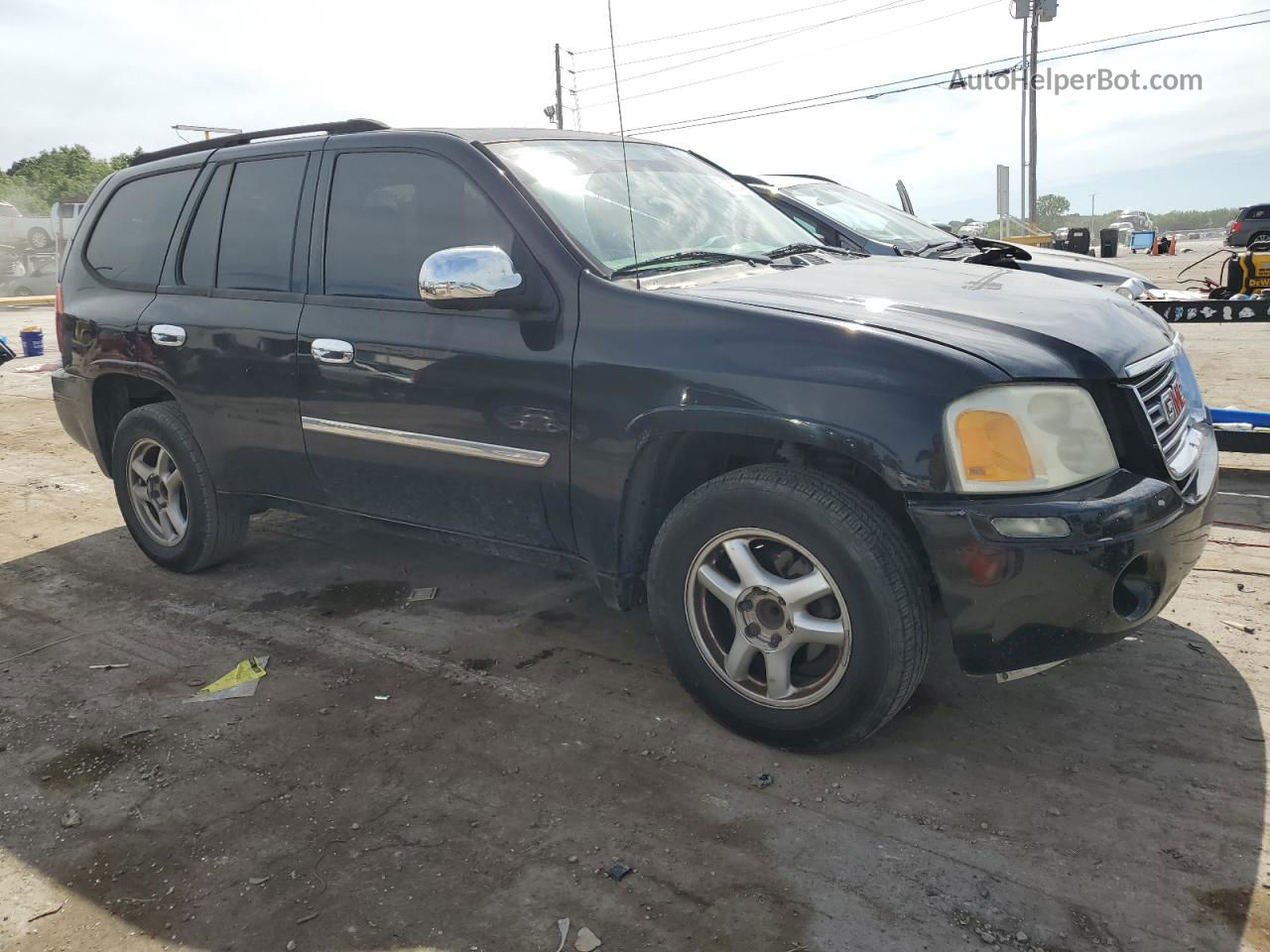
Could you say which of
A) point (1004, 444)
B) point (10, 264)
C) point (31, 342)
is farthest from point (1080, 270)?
point (10, 264)

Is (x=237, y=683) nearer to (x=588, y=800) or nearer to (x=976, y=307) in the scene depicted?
(x=588, y=800)

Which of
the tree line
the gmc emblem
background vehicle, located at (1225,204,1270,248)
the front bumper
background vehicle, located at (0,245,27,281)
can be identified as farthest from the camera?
the tree line

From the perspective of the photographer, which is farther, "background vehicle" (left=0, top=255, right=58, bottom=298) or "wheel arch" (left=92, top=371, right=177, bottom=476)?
"background vehicle" (left=0, top=255, right=58, bottom=298)

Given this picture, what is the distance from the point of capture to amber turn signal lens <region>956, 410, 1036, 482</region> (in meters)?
2.49

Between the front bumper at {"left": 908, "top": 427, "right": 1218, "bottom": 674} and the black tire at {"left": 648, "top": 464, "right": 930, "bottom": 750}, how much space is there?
12 centimetres

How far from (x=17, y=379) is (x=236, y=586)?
28.4ft

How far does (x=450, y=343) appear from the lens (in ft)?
11.0

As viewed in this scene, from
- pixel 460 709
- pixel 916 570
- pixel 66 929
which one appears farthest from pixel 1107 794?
pixel 66 929

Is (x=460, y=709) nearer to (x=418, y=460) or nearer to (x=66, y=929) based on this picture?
(x=418, y=460)

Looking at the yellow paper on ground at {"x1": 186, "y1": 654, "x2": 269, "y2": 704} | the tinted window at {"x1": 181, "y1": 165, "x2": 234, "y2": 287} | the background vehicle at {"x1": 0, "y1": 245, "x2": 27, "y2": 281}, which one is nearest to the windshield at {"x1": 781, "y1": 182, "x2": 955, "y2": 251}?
the tinted window at {"x1": 181, "y1": 165, "x2": 234, "y2": 287}

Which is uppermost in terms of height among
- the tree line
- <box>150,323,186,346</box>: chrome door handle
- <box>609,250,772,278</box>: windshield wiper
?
the tree line

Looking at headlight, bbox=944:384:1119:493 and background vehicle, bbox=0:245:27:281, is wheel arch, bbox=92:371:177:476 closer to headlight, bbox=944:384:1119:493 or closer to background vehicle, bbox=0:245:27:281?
headlight, bbox=944:384:1119:493

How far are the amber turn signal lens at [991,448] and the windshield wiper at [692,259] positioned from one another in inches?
47.3

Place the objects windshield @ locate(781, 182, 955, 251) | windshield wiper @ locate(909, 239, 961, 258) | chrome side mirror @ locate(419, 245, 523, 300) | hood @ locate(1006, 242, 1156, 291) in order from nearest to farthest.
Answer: chrome side mirror @ locate(419, 245, 523, 300) < windshield wiper @ locate(909, 239, 961, 258) < windshield @ locate(781, 182, 955, 251) < hood @ locate(1006, 242, 1156, 291)
